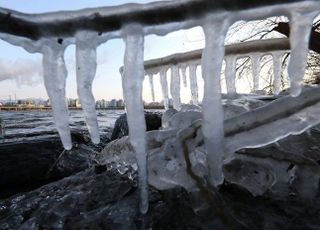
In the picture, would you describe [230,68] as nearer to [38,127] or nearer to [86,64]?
[86,64]

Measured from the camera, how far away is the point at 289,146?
99.7 inches

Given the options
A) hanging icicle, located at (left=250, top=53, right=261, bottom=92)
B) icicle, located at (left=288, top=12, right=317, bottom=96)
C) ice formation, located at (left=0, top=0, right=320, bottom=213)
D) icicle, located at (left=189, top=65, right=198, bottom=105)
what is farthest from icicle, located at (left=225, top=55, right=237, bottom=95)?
icicle, located at (left=288, top=12, right=317, bottom=96)

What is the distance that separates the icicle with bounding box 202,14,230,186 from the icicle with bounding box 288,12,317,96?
0.31m

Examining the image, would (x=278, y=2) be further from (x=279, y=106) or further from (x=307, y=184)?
(x=307, y=184)

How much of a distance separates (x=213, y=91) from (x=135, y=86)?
39cm

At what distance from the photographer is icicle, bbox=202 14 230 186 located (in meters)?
1.62

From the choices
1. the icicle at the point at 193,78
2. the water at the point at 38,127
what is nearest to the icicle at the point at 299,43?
the water at the point at 38,127

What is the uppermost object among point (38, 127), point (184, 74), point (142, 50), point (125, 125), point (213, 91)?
point (142, 50)

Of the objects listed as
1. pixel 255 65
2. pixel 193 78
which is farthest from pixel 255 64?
pixel 193 78

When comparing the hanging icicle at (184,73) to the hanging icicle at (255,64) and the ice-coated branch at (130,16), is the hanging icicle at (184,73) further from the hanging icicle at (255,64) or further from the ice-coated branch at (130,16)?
the ice-coated branch at (130,16)

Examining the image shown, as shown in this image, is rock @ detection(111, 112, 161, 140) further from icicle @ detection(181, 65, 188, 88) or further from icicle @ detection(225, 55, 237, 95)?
icicle @ detection(225, 55, 237, 95)

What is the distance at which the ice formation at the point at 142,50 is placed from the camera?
5.14ft

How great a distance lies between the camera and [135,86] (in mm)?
1771

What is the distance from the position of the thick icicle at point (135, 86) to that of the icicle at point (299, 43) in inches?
27.7
